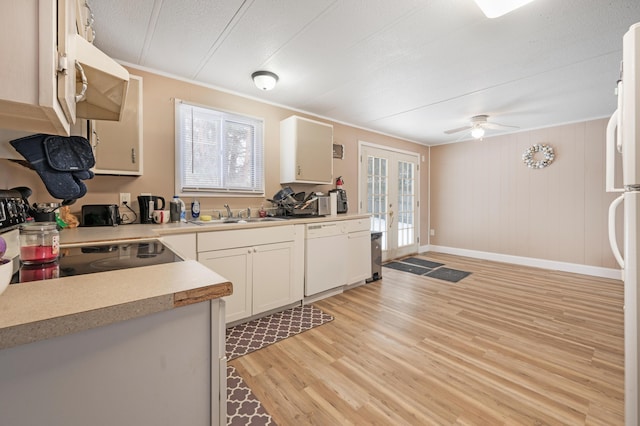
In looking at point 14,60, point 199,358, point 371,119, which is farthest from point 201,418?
point 371,119

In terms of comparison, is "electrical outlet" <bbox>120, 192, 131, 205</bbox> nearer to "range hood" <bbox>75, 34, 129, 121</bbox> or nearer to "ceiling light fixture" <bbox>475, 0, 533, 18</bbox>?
"range hood" <bbox>75, 34, 129, 121</bbox>

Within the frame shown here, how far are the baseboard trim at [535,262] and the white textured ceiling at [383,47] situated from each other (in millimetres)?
2263

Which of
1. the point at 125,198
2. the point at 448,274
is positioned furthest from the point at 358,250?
the point at 125,198

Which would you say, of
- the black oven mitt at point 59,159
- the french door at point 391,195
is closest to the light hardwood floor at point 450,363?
the black oven mitt at point 59,159

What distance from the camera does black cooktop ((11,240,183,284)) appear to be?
0.83 m

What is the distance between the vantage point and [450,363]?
183 centimetres

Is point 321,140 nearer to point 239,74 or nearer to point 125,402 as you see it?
point 239,74

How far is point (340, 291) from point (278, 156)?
179 cm

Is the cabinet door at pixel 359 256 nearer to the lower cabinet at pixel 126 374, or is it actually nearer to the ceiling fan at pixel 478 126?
the ceiling fan at pixel 478 126

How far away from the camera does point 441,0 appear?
1571mm

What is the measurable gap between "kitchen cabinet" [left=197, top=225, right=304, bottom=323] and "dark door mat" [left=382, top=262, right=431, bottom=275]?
7.00 ft

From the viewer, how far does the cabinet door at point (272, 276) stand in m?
2.37

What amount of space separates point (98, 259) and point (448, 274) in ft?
13.3

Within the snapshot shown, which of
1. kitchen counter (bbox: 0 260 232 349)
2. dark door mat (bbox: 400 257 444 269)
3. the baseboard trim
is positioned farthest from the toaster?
the baseboard trim
